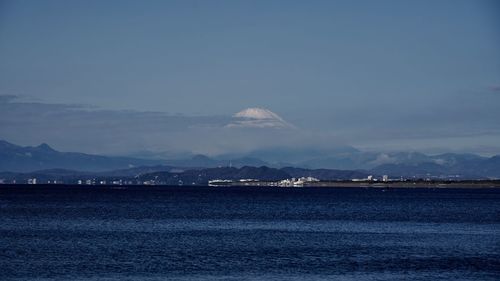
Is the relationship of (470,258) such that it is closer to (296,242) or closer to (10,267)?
(296,242)

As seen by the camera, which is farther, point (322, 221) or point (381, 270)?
point (322, 221)

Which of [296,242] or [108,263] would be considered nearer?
[108,263]

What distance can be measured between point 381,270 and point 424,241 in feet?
64.6

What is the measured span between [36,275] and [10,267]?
3142 millimetres

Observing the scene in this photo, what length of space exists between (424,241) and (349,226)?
57.4ft

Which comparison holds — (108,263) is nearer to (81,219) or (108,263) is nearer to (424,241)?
(424,241)

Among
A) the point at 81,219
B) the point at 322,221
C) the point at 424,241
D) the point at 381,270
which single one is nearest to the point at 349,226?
the point at 322,221

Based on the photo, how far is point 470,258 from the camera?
173 ft

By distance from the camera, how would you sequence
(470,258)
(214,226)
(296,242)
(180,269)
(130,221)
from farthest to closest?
1. (130,221)
2. (214,226)
3. (296,242)
4. (470,258)
5. (180,269)

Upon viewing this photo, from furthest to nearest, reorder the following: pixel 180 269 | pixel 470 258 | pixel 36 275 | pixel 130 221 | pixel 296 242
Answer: pixel 130 221 < pixel 296 242 < pixel 470 258 < pixel 180 269 < pixel 36 275

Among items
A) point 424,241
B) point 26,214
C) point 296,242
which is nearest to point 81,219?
point 26,214

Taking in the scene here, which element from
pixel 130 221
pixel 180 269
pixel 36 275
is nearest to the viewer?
pixel 36 275

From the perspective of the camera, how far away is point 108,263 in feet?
156

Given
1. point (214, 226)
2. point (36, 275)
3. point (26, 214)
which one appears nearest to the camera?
point (36, 275)
